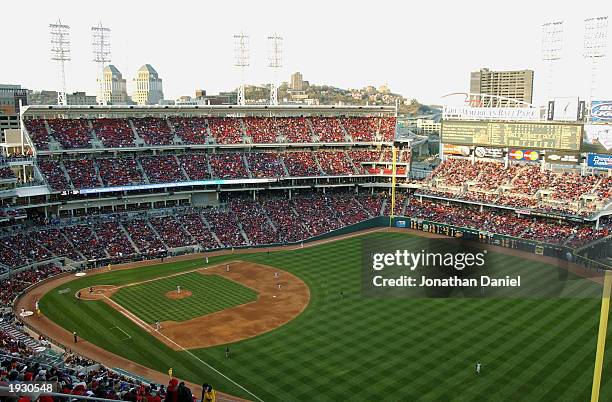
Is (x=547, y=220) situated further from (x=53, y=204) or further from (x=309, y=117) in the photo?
(x=53, y=204)

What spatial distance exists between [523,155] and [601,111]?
10.5m

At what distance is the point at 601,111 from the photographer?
57969 mm

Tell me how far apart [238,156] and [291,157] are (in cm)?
765

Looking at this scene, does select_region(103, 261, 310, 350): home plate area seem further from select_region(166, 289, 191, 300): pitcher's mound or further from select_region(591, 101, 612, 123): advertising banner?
select_region(591, 101, 612, 123): advertising banner

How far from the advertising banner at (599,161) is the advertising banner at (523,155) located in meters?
6.28

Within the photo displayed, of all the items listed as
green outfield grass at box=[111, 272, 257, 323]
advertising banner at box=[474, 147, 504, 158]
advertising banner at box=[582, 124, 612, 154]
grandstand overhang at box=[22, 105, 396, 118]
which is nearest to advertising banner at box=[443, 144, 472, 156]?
advertising banner at box=[474, 147, 504, 158]

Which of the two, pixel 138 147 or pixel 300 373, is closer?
pixel 300 373

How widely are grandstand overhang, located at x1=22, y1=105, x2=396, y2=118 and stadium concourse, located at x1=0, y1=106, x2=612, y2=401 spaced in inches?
9.6

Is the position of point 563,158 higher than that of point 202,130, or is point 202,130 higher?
point 202,130

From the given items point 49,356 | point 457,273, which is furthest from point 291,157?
point 457,273

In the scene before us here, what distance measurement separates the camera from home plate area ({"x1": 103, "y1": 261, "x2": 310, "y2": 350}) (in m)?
36.1

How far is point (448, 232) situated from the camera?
209 feet

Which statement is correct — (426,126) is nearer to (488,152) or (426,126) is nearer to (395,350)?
(488,152)

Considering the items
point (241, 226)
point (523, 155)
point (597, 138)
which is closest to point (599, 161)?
point (597, 138)
